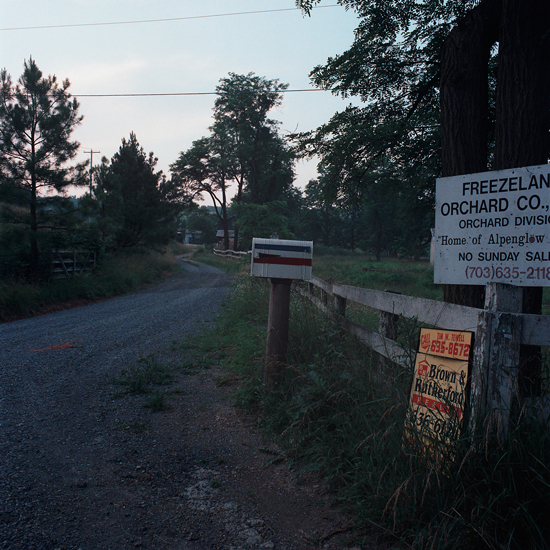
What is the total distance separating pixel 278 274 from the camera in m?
4.46

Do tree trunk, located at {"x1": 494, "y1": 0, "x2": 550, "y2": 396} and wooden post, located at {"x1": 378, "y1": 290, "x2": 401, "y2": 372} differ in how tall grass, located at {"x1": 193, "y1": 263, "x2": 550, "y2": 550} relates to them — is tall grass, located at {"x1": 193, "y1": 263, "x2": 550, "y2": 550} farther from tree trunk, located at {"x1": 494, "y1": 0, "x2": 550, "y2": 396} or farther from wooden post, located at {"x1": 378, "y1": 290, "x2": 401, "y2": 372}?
tree trunk, located at {"x1": 494, "y1": 0, "x2": 550, "y2": 396}

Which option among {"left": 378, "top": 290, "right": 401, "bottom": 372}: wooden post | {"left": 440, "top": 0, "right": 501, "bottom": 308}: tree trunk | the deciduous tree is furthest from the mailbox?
the deciduous tree

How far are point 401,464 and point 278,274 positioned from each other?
Answer: 2349mm

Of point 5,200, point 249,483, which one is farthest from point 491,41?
point 5,200

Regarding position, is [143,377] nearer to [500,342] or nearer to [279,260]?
[279,260]

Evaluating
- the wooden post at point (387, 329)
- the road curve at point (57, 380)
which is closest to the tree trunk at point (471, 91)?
the wooden post at point (387, 329)

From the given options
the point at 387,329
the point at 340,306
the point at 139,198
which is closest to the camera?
the point at 387,329

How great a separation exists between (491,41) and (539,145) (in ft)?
4.24

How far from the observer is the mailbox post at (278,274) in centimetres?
443

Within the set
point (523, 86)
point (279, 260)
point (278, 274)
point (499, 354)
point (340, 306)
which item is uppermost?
point (523, 86)

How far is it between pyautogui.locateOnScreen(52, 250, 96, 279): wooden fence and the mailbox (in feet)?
44.2

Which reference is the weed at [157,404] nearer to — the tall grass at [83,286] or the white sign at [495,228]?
the white sign at [495,228]

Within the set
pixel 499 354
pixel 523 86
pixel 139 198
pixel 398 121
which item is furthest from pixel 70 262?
pixel 499 354

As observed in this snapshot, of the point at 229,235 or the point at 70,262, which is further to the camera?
the point at 229,235
